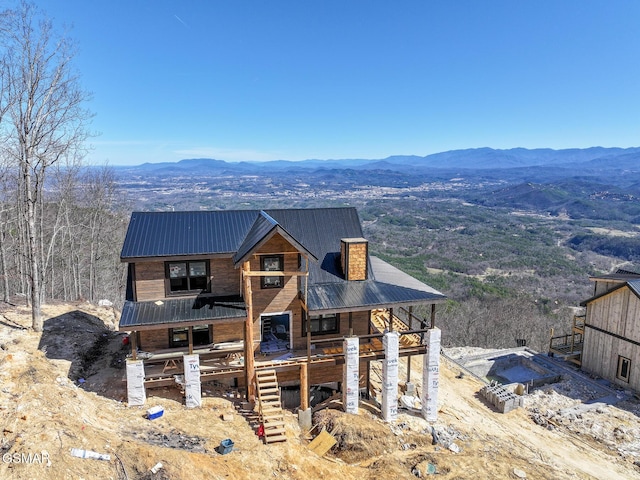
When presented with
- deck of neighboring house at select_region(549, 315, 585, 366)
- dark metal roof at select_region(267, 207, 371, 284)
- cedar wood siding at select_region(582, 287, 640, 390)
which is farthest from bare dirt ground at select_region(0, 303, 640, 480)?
dark metal roof at select_region(267, 207, 371, 284)

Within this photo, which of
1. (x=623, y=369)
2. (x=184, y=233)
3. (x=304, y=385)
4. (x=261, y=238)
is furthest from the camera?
(x=623, y=369)

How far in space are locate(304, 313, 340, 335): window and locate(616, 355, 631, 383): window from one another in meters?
18.5

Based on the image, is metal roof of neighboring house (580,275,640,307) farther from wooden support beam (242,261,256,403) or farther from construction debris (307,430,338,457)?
wooden support beam (242,261,256,403)

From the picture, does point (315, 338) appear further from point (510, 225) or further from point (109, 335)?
point (510, 225)

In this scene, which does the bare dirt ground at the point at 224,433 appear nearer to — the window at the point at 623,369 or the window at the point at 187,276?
the window at the point at 623,369

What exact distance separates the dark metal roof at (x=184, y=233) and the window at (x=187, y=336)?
332cm

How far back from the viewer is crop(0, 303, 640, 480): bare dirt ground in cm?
1102

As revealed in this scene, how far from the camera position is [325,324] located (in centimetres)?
1856

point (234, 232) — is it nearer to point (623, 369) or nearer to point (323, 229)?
point (323, 229)

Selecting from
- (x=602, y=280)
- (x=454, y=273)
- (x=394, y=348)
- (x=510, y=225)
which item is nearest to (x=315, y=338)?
(x=394, y=348)

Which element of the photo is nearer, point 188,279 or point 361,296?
point 188,279

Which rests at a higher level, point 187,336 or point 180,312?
point 180,312

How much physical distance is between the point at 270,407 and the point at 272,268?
18.4 feet

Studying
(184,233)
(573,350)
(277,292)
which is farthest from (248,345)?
(573,350)
